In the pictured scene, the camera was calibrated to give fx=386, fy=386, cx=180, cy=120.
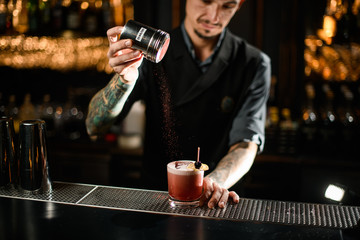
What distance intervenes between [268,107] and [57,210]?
2597 millimetres

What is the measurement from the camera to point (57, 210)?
1273mm

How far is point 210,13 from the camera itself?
1.81 metres

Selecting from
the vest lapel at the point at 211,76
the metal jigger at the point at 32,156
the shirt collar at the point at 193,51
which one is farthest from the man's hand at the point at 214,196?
the shirt collar at the point at 193,51

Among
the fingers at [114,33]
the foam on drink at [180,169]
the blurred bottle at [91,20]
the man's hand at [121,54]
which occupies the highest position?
the blurred bottle at [91,20]

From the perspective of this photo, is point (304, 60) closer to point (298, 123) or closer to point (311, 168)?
point (298, 123)

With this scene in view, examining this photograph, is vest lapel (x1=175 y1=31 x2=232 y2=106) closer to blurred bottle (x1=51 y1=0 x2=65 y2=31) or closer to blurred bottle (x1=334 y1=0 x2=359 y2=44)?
blurred bottle (x1=334 y1=0 x2=359 y2=44)

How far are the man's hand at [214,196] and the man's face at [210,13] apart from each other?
0.80 meters

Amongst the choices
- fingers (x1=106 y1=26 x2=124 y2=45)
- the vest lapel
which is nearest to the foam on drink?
fingers (x1=106 y1=26 x2=124 y2=45)

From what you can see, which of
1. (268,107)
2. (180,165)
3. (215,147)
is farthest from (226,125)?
(268,107)

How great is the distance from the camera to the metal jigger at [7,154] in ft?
4.67

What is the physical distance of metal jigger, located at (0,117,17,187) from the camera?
4.67ft

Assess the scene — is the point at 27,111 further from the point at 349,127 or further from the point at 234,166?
the point at 349,127

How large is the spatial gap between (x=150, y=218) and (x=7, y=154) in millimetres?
615

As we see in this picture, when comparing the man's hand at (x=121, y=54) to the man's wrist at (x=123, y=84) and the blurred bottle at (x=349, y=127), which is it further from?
the blurred bottle at (x=349, y=127)
